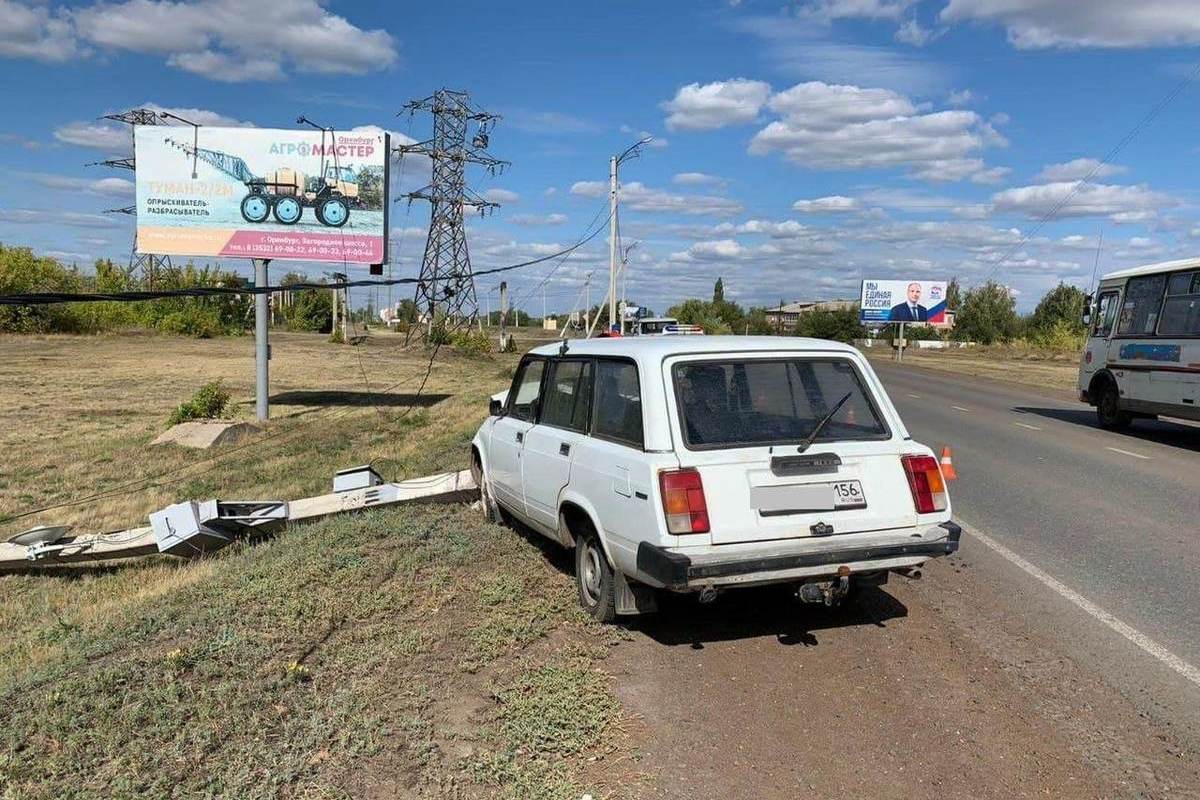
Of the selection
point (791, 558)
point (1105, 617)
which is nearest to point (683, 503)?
point (791, 558)

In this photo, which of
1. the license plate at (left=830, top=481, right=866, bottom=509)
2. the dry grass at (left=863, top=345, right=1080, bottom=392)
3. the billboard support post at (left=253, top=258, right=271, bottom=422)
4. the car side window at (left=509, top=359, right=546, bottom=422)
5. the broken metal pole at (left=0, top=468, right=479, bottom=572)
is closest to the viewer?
the license plate at (left=830, top=481, right=866, bottom=509)

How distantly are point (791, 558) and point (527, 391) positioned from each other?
284cm

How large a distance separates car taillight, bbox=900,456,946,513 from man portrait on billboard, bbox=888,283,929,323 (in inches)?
2661

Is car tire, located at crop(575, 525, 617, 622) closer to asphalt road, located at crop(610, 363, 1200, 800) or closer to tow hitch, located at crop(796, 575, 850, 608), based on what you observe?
asphalt road, located at crop(610, 363, 1200, 800)

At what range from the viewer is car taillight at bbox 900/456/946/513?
16.1 ft

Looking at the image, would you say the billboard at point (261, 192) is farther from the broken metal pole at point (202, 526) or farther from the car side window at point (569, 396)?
the car side window at point (569, 396)

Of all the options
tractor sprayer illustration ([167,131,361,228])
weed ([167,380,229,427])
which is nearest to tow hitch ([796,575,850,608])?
weed ([167,380,229,427])

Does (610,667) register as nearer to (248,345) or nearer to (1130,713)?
(1130,713)

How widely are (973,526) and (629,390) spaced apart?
4.44m

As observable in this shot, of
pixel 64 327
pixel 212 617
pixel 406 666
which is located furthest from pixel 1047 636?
pixel 64 327

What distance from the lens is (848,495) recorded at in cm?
476

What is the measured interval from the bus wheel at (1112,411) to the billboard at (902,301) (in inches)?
2135

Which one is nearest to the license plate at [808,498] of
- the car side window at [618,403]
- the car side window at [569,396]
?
the car side window at [618,403]

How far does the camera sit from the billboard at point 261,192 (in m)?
18.3
